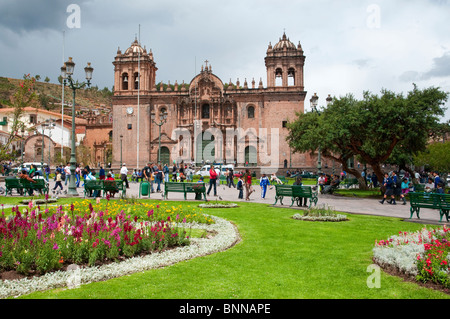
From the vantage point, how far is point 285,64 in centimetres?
4488

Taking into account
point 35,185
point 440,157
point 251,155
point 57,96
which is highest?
point 57,96

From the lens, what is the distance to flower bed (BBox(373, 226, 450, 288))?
15.8 ft

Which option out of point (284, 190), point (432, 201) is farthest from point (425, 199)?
point (284, 190)

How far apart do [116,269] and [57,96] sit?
109 metres

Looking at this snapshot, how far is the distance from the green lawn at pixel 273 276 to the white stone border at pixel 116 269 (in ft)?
0.64

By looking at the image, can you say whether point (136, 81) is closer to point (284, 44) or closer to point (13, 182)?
point (284, 44)

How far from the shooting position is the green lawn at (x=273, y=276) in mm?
4459

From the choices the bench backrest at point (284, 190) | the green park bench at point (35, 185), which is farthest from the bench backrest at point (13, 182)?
the bench backrest at point (284, 190)

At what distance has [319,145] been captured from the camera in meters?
19.9

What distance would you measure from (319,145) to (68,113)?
226 ft

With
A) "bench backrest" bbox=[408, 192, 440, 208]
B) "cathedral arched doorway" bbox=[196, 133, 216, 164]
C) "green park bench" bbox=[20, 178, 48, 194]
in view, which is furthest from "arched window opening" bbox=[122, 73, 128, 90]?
"bench backrest" bbox=[408, 192, 440, 208]

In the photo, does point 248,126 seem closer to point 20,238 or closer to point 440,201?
point 440,201

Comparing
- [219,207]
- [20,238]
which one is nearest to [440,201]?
[219,207]

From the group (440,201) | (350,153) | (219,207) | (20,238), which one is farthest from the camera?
(350,153)
